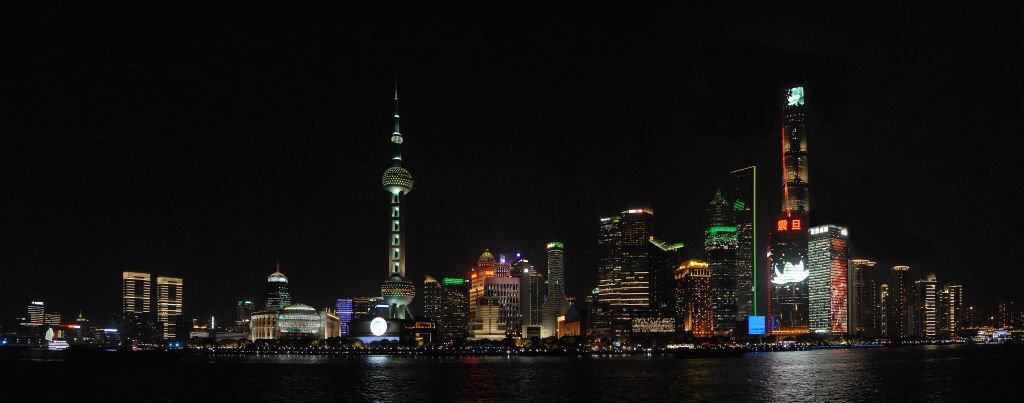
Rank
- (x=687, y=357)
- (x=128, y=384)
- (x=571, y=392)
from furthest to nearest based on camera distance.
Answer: (x=687, y=357)
(x=128, y=384)
(x=571, y=392)

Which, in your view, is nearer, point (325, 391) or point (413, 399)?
point (413, 399)

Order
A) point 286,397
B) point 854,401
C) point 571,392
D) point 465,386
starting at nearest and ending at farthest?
1. point 854,401
2. point 286,397
3. point 571,392
4. point 465,386

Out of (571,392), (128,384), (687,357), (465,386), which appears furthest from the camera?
(687,357)

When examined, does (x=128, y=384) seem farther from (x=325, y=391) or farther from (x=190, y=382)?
(x=325, y=391)

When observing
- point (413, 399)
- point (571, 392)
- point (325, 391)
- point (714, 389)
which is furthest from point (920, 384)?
point (325, 391)

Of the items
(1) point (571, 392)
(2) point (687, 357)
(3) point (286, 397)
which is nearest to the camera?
(3) point (286, 397)

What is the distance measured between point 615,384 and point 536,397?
1737 centimetres

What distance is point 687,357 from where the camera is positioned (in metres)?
191

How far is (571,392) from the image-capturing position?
85.1 m

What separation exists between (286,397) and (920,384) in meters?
62.6

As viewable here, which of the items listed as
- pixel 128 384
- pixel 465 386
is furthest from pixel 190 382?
pixel 465 386

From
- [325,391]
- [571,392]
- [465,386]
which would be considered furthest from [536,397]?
[325,391]

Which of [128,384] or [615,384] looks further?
[128,384]

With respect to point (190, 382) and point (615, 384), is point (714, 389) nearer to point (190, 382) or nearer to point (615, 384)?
point (615, 384)
